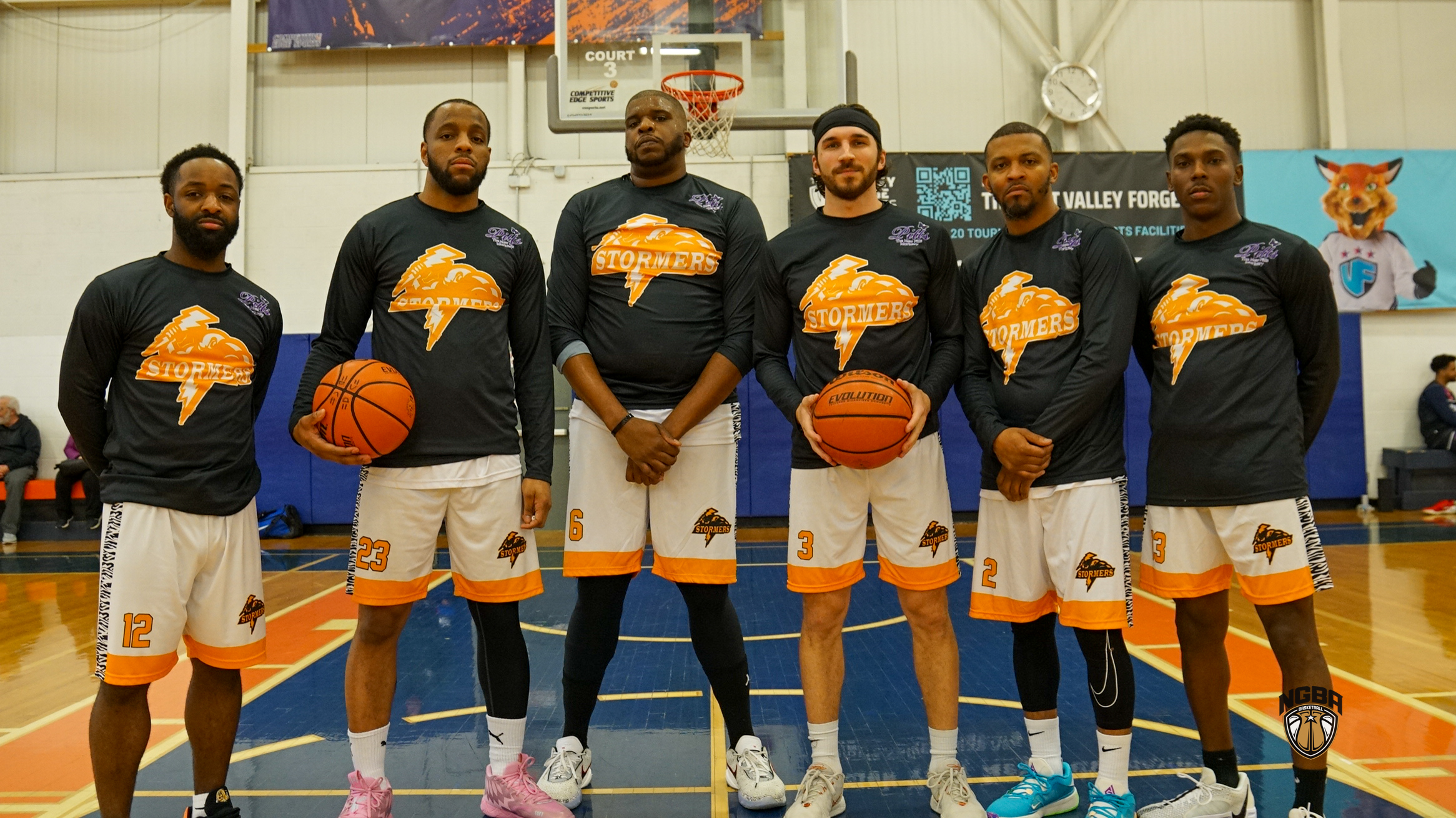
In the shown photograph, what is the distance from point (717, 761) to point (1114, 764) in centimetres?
125

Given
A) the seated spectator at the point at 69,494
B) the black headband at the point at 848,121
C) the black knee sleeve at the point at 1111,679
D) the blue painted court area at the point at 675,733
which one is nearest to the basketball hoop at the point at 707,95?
the blue painted court area at the point at 675,733

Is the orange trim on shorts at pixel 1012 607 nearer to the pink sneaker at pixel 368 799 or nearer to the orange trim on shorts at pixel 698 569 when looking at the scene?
the orange trim on shorts at pixel 698 569

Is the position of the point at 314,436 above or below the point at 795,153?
below

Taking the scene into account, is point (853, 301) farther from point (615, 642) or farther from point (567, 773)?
point (567, 773)

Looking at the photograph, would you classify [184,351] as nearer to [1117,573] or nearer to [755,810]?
[755,810]

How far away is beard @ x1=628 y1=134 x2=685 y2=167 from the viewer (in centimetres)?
274

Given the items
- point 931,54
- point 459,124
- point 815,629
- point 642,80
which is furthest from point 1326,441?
point 459,124

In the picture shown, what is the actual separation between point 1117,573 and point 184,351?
8.59 ft

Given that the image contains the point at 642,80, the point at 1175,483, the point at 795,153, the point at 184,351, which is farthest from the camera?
the point at 795,153

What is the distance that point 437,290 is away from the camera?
254 cm

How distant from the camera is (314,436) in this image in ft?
7.90

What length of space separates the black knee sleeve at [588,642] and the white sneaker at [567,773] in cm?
4

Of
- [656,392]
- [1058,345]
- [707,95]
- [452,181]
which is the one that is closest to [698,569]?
[656,392]

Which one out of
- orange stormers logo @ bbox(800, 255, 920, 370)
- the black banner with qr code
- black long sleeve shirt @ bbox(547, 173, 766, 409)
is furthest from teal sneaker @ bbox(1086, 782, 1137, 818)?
the black banner with qr code
